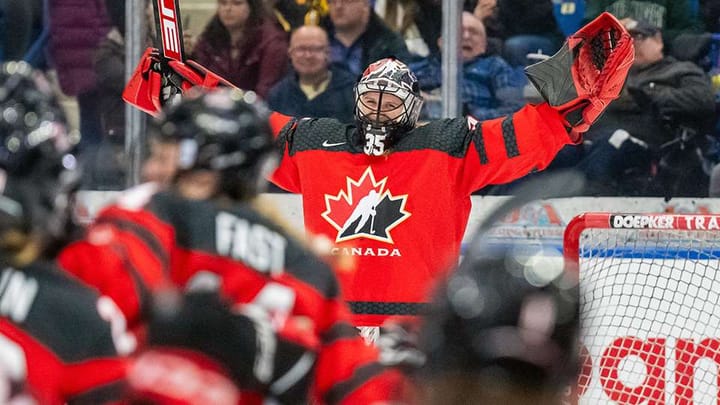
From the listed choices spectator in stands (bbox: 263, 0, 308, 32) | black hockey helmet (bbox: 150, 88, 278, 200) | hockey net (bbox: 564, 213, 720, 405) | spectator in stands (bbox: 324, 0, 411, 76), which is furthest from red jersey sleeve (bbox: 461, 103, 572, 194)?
spectator in stands (bbox: 263, 0, 308, 32)

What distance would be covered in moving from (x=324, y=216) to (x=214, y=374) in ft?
6.93

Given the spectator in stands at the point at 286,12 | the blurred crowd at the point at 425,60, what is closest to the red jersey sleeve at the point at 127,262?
the blurred crowd at the point at 425,60

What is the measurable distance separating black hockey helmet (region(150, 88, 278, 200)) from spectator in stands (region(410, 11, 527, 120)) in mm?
3185

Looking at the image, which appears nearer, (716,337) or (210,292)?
(210,292)

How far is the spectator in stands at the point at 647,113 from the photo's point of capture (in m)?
5.60

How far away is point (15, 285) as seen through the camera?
84.5 inches

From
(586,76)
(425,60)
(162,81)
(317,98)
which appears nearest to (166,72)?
(162,81)

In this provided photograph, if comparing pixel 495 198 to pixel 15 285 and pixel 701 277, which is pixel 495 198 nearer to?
pixel 701 277

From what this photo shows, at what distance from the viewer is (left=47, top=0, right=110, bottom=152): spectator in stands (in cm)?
601

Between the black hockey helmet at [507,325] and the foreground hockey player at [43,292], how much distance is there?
0.58m

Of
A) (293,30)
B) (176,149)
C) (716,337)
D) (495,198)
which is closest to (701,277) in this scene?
(716,337)

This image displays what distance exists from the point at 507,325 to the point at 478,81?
155 inches

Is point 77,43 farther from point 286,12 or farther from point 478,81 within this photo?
point 478,81

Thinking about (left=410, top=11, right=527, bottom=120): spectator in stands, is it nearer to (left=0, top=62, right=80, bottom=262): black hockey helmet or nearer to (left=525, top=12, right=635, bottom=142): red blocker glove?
(left=525, top=12, right=635, bottom=142): red blocker glove
